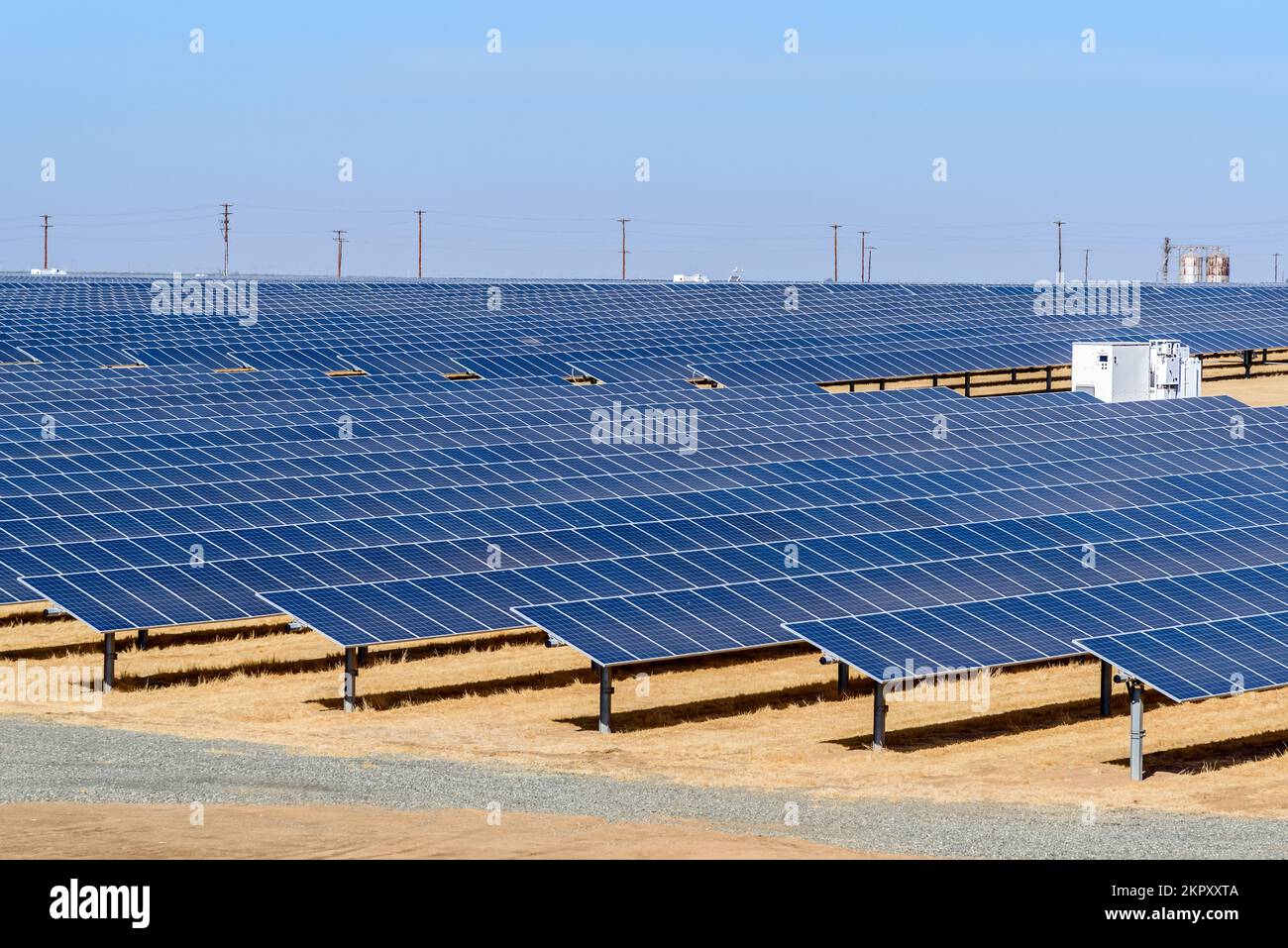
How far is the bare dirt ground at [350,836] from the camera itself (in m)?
19.0

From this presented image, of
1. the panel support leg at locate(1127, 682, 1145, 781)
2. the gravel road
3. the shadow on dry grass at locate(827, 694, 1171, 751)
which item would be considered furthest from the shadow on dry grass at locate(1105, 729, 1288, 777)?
the gravel road

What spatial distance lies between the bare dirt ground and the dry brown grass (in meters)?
4.52

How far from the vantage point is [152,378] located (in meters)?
61.7

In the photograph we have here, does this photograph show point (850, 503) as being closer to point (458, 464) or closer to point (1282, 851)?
point (458, 464)

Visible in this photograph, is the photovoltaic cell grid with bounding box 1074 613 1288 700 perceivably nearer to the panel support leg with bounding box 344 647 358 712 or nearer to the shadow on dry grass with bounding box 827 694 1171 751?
the shadow on dry grass with bounding box 827 694 1171 751

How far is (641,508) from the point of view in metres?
39.3

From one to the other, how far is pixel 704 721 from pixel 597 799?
24.7ft

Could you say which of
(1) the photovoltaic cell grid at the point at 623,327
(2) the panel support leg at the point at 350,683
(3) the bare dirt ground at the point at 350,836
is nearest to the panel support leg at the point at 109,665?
(2) the panel support leg at the point at 350,683

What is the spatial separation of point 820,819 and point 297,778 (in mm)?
6660

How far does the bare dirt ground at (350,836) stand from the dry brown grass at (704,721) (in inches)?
178

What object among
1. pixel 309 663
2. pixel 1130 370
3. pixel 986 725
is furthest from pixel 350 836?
pixel 1130 370

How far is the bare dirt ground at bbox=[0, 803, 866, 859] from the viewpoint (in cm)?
1895

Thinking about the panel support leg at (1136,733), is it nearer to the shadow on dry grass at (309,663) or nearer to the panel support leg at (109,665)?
the shadow on dry grass at (309,663)
